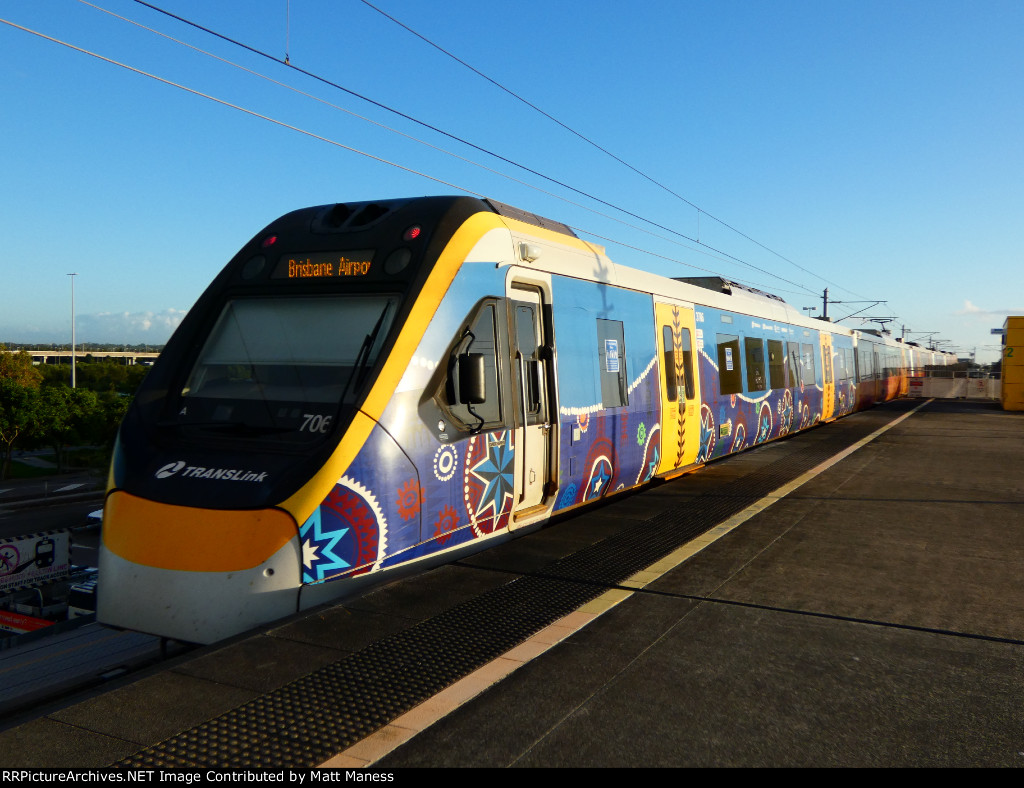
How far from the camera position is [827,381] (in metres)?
22.5

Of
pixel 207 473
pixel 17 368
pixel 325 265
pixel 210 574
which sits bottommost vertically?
pixel 210 574

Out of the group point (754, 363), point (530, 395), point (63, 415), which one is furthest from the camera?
point (63, 415)

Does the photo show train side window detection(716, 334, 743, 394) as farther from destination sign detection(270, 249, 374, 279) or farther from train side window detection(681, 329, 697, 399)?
destination sign detection(270, 249, 374, 279)

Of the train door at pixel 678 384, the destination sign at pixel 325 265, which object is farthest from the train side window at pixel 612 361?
the destination sign at pixel 325 265

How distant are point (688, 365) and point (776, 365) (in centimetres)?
593

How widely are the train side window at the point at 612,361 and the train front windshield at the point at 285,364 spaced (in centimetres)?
353

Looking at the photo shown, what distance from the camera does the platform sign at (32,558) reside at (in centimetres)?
1948

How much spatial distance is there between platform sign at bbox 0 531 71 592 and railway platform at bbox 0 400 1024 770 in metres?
17.4

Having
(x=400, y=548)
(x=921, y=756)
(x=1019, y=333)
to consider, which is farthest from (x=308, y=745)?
(x=1019, y=333)

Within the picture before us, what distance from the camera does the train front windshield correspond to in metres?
5.59

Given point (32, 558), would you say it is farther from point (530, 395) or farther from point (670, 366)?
point (530, 395)

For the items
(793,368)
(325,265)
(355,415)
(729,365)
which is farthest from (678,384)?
(793,368)
